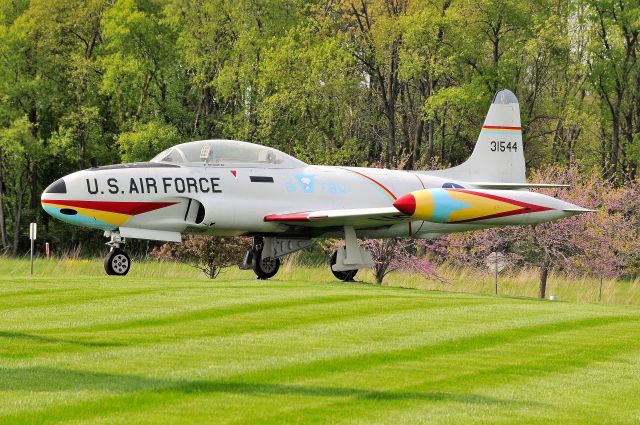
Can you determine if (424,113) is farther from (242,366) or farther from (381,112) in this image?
(242,366)

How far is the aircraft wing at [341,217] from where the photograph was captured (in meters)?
29.8

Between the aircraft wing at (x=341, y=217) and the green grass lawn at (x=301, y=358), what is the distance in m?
5.41

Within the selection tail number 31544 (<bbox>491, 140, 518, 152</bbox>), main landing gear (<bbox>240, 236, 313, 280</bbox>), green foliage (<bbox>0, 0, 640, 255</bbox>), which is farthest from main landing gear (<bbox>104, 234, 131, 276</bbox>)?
green foliage (<bbox>0, 0, 640, 255</bbox>)

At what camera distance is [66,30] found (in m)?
67.4

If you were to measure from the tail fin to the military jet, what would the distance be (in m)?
2.58

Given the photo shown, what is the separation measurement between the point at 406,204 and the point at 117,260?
6928mm

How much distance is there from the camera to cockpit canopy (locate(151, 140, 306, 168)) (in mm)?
29812

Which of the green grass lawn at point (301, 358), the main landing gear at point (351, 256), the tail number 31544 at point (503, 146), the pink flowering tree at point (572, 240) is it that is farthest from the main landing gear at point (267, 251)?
the pink flowering tree at point (572, 240)

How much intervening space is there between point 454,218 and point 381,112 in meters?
42.4

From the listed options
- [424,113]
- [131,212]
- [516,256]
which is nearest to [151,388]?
[131,212]

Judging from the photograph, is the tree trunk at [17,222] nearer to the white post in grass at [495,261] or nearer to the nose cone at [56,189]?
the white post in grass at [495,261]

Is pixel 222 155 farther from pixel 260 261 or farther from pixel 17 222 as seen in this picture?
pixel 17 222

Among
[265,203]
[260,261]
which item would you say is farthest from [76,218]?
[260,261]

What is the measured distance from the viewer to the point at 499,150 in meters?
36.2
